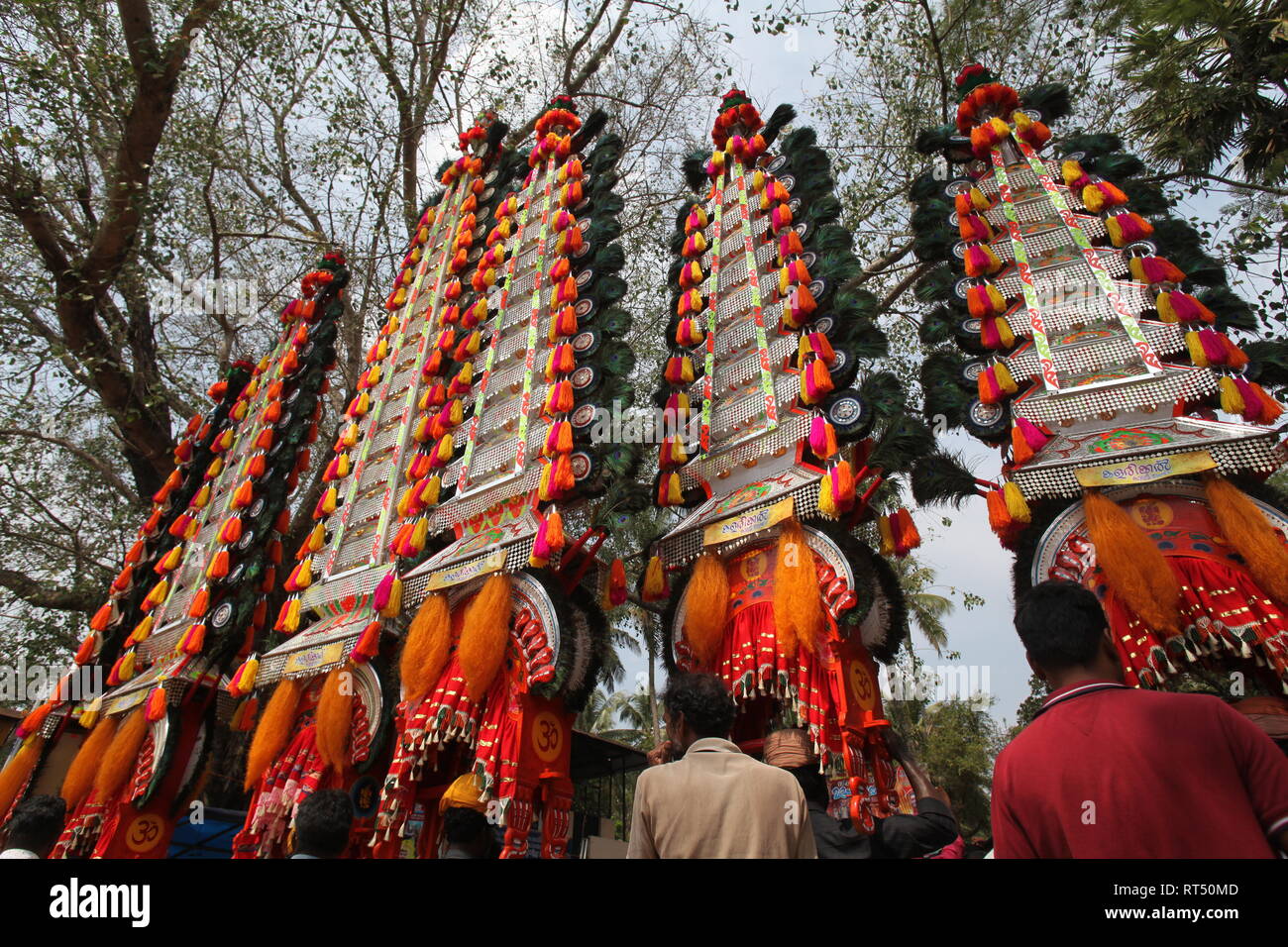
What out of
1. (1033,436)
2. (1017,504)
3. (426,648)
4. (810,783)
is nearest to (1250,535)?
(1017,504)

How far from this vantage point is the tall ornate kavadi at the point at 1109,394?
3566 mm

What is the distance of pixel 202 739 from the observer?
244 inches

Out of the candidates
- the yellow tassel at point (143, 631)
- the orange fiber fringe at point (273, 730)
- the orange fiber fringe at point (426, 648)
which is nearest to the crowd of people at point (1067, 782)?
the orange fiber fringe at point (426, 648)

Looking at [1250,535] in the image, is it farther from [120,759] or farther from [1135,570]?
[120,759]

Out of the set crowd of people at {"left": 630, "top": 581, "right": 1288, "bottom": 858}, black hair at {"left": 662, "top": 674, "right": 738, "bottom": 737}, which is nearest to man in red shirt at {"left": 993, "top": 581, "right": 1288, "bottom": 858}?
crowd of people at {"left": 630, "top": 581, "right": 1288, "bottom": 858}

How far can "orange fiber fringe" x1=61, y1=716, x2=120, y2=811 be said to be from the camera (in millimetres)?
5840

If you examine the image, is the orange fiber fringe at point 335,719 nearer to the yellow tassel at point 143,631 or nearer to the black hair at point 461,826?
the black hair at point 461,826

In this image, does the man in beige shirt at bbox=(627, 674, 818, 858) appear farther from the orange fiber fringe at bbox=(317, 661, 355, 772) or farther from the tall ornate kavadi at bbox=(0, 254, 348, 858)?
the tall ornate kavadi at bbox=(0, 254, 348, 858)

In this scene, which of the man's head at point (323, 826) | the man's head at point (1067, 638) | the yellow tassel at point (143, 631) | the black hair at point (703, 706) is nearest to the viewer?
the man's head at point (1067, 638)

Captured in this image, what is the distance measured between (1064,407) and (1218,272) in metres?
1.39

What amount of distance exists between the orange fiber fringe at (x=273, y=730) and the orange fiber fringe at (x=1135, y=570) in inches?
196

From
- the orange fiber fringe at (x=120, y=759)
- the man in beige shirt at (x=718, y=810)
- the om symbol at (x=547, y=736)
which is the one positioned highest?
the orange fiber fringe at (x=120, y=759)

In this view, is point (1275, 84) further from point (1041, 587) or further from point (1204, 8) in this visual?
point (1041, 587)

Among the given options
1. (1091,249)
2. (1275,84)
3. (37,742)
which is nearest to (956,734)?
(1275,84)
